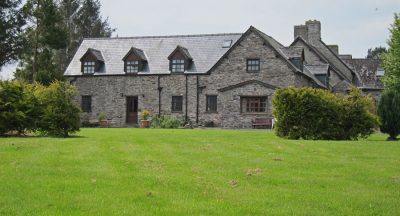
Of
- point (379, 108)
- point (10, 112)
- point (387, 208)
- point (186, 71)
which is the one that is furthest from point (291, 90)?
point (186, 71)

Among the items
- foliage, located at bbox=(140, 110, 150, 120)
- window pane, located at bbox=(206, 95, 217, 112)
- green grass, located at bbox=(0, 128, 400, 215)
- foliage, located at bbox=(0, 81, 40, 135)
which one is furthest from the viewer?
foliage, located at bbox=(140, 110, 150, 120)

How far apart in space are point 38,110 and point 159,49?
21.9 meters

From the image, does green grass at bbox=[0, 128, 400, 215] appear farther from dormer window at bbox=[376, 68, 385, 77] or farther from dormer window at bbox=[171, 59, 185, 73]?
dormer window at bbox=[376, 68, 385, 77]

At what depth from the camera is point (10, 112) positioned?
1952cm

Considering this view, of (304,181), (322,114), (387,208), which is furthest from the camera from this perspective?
(322,114)

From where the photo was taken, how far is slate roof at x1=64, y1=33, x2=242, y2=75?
39094 mm

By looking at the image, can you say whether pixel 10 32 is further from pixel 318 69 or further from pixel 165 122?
pixel 318 69

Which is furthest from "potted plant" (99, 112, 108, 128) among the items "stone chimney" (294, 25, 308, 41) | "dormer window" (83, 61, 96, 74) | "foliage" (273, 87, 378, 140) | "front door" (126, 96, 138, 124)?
"stone chimney" (294, 25, 308, 41)

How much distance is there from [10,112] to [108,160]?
9.49 meters

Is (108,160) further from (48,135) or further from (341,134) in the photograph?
(341,134)

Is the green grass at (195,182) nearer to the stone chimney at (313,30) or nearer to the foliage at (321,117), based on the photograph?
the foliage at (321,117)

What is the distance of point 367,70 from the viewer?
48844 millimetres

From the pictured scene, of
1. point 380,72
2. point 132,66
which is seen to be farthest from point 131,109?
point 380,72

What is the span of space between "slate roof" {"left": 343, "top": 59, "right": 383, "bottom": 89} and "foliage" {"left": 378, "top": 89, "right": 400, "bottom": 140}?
24298mm
